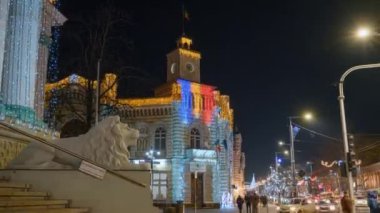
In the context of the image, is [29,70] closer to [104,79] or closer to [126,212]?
[126,212]

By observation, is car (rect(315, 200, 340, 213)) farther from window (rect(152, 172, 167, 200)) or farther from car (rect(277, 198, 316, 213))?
window (rect(152, 172, 167, 200))

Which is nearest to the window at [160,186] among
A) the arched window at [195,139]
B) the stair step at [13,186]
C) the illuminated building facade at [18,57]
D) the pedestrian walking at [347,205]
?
the arched window at [195,139]

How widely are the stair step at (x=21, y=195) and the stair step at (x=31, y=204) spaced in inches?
10.5

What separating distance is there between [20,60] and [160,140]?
131 ft

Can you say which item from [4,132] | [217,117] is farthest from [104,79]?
[217,117]

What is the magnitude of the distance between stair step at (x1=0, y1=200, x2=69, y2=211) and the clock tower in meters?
49.2

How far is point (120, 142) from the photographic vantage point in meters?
13.5

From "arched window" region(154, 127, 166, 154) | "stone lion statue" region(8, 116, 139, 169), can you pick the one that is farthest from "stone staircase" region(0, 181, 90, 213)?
"arched window" region(154, 127, 166, 154)

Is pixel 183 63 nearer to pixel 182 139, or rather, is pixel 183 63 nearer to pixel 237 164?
pixel 182 139

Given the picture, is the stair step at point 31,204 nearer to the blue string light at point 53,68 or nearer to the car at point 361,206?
the blue string light at point 53,68

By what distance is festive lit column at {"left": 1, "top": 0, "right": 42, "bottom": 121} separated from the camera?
1714 cm

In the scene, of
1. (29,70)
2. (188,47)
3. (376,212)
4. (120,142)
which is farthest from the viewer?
(188,47)

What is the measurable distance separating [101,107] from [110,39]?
420 centimetres

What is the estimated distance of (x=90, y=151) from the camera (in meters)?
13.3
